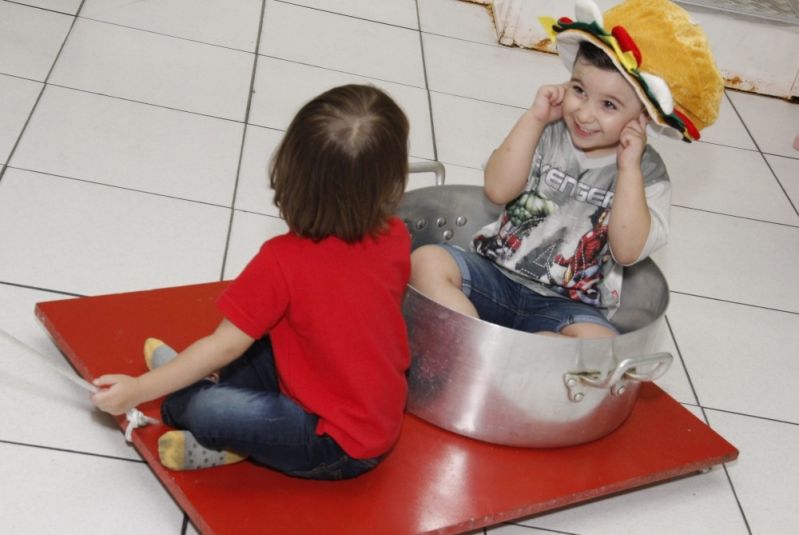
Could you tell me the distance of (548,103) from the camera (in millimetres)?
1380

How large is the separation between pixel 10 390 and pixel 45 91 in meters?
0.74

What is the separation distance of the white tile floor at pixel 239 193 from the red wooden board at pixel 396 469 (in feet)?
0.17

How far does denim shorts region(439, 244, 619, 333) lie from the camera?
1.40 m

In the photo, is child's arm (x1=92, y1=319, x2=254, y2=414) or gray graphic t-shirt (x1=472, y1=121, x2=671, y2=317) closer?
child's arm (x1=92, y1=319, x2=254, y2=414)

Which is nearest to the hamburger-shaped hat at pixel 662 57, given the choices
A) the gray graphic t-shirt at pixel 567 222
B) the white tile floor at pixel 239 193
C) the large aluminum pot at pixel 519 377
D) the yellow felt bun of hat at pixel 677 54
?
the yellow felt bun of hat at pixel 677 54

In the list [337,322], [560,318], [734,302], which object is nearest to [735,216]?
[734,302]

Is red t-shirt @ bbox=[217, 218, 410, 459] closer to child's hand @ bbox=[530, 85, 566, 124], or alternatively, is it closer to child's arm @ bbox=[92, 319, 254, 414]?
child's arm @ bbox=[92, 319, 254, 414]

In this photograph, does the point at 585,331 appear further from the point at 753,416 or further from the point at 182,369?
the point at 182,369

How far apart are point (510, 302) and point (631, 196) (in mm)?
218

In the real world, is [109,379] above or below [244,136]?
above

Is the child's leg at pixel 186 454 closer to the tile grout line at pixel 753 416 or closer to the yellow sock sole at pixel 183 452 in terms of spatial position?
the yellow sock sole at pixel 183 452

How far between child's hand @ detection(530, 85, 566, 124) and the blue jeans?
1.62 ft

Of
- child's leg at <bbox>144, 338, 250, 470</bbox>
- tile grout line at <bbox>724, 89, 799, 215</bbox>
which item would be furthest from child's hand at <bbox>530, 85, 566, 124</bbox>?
tile grout line at <bbox>724, 89, 799, 215</bbox>

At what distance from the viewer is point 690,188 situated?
213 centimetres
